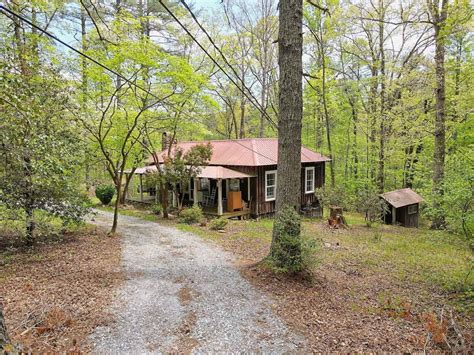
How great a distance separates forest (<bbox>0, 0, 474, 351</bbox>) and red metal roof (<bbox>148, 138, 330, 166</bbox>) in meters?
1.62

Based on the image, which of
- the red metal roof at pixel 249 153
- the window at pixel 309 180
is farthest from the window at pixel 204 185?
the window at pixel 309 180

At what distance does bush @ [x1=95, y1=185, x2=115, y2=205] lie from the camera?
15.1 metres

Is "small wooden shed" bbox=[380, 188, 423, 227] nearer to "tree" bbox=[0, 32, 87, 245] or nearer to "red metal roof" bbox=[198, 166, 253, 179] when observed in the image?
"red metal roof" bbox=[198, 166, 253, 179]

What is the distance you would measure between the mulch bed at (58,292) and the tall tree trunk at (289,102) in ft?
10.5

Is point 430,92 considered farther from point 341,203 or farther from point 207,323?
point 207,323

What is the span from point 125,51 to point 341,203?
9755 millimetres

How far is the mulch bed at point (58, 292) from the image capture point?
3365mm

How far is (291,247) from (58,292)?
3.98 m

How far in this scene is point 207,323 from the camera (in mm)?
3809

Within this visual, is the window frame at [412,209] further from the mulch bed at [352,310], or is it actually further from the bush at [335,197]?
the mulch bed at [352,310]

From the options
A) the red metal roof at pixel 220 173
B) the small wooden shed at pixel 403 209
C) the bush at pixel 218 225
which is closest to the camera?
the bush at pixel 218 225

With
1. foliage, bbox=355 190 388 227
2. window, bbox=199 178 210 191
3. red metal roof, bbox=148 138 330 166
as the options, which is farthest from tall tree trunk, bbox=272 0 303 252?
window, bbox=199 178 210 191

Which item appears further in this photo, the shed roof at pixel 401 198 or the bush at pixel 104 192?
the bush at pixel 104 192

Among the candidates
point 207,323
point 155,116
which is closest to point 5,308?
point 207,323
